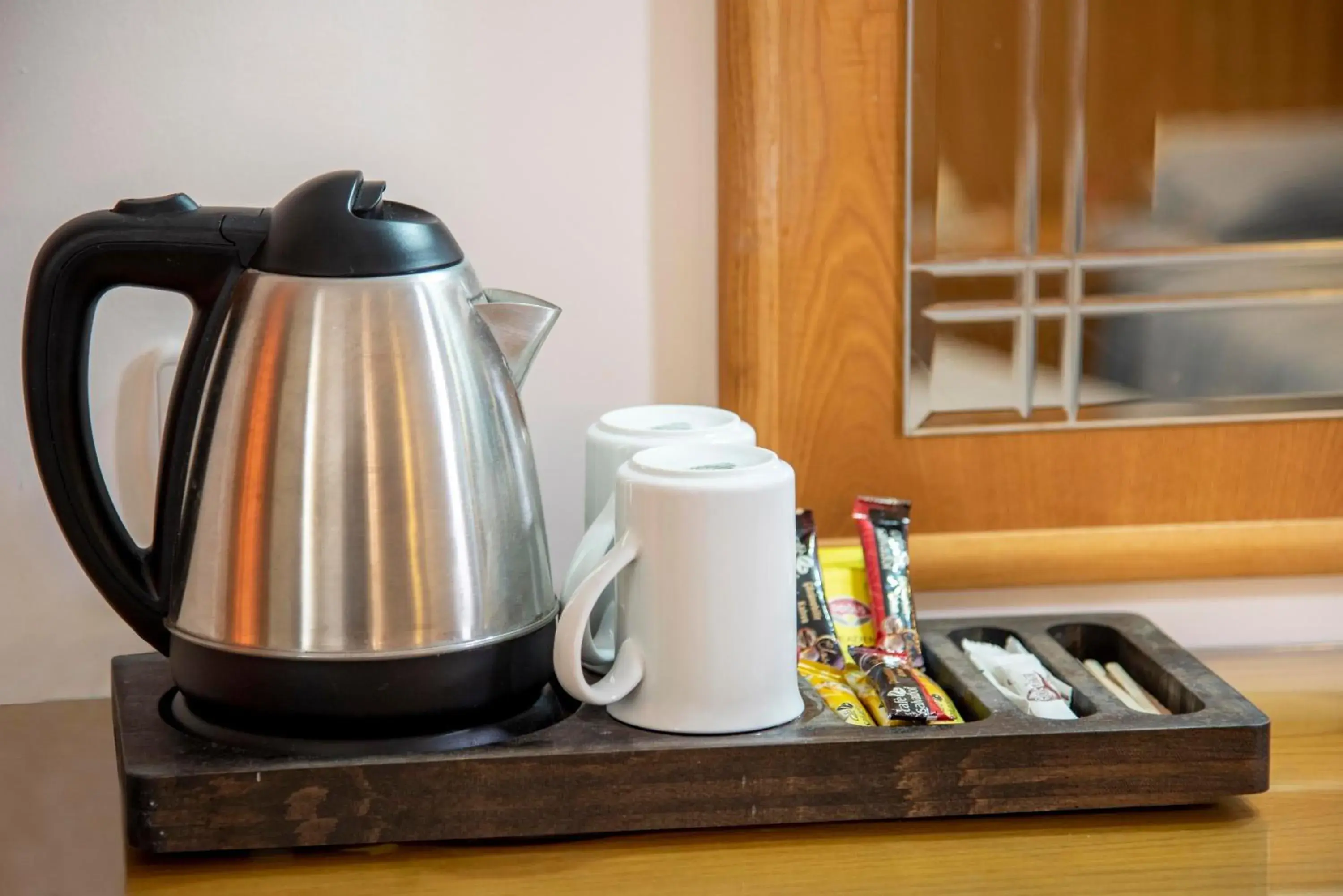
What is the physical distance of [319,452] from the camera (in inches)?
27.3

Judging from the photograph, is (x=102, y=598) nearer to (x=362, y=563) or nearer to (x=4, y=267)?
(x=4, y=267)

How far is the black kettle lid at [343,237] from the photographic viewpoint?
0.71 m

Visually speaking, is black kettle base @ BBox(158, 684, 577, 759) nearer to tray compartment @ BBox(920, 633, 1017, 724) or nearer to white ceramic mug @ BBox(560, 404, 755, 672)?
white ceramic mug @ BBox(560, 404, 755, 672)

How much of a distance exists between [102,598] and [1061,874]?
595 millimetres

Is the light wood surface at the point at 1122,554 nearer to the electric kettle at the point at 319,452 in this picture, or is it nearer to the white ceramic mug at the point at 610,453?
the white ceramic mug at the point at 610,453

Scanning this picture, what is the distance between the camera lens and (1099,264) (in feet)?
3.22

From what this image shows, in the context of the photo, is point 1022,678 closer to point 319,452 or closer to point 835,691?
point 835,691

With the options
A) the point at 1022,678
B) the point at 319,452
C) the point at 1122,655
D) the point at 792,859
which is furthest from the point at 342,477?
the point at 1122,655

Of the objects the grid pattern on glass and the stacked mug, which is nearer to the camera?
the stacked mug

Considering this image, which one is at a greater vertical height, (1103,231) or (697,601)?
(1103,231)

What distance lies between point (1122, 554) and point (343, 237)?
0.58 m

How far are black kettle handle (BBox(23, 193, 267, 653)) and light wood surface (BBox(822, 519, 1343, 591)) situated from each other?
1.44 feet

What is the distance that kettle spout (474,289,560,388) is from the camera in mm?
745

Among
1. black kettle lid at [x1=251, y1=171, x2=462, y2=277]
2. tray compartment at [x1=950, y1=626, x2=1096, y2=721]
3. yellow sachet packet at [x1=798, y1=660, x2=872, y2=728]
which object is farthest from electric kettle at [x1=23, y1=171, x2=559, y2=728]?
tray compartment at [x1=950, y1=626, x2=1096, y2=721]
